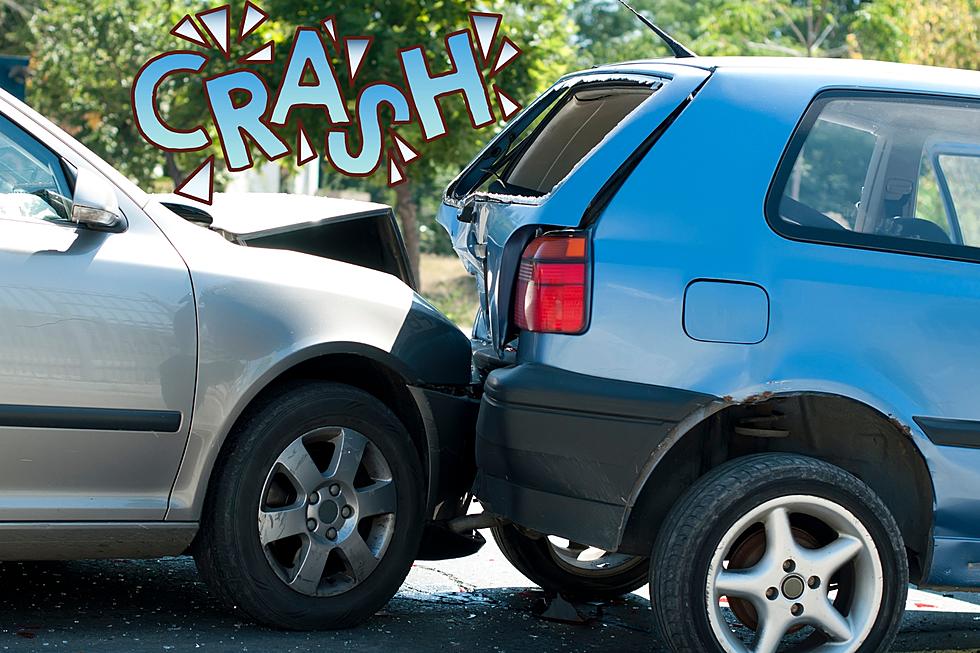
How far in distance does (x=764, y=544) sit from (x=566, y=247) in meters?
1.01

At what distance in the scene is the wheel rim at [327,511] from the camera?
176 inches

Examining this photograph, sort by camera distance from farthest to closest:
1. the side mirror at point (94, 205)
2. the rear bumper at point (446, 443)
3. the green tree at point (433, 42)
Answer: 1. the green tree at point (433, 42)
2. the rear bumper at point (446, 443)
3. the side mirror at point (94, 205)

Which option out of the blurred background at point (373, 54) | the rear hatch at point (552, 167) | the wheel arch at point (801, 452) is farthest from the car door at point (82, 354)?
the blurred background at point (373, 54)

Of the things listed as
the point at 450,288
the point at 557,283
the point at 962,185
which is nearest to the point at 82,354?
the point at 557,283

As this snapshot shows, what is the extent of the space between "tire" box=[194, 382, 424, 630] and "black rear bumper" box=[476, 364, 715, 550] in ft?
1.89

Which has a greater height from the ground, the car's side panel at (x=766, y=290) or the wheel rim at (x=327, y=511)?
the car's side panel at (x=766, y=290)

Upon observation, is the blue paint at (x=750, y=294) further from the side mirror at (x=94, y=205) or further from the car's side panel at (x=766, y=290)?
the side mirror at (x=94, y=205)

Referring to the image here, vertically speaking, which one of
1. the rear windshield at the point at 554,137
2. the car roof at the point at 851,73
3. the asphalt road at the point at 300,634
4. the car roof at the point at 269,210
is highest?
the car roof at the point at 851,73

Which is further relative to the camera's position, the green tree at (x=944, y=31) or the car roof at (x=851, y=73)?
the green tree at (x=944, y=31)

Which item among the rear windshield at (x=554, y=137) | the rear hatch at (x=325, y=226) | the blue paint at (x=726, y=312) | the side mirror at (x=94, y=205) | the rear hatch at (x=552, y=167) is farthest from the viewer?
the rear hatch at (x=325, y=226)

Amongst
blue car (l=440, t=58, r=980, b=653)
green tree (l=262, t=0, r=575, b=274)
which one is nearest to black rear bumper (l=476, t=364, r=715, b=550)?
blue car (l=440, t=58, r=980, b=653)

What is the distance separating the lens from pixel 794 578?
159 inches

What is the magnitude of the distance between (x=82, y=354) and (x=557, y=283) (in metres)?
1.37

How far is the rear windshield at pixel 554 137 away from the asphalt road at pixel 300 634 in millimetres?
1468
